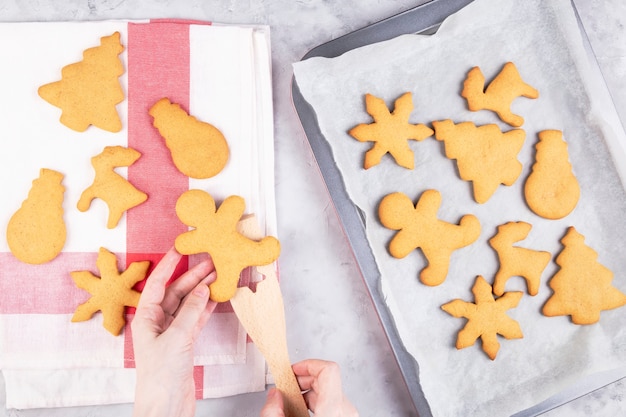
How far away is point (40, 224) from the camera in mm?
860

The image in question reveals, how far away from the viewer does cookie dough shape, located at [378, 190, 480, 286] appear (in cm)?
86

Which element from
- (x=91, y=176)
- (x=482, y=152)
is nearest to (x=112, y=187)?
(x=91, y=176)

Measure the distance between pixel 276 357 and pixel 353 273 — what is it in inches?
7.2

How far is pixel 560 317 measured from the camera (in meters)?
0.91

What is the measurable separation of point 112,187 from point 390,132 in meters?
0.42

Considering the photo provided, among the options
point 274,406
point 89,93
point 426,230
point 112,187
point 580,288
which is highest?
point 89,93

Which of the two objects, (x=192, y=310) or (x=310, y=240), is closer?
(x=192, y=310)

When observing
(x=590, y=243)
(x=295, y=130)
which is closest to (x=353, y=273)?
(x=295, y=130)

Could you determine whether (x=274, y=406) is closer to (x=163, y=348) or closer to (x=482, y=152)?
(x=163, y=348)

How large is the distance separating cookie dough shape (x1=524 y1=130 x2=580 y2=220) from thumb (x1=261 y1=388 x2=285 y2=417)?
18.8 inches

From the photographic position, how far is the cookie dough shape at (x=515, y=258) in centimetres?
88

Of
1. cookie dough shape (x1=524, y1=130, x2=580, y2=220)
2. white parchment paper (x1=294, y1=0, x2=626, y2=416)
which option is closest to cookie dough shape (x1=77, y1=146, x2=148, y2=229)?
white parchment paper (x1=294, y1=0, x2=626, y2=416)

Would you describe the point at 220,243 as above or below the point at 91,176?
below

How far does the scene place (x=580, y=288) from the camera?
0.89m
